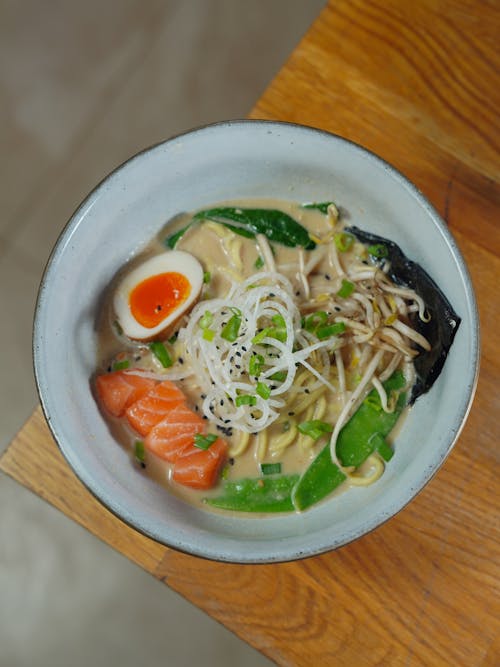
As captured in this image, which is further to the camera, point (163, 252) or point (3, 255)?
point (3, 255)

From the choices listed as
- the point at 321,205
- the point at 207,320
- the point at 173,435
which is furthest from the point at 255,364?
the point at 321,205

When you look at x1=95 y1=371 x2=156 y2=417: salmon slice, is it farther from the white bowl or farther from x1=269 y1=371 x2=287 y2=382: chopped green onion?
x1=269 y1=371 x2=287 y2=382: chopped green onion

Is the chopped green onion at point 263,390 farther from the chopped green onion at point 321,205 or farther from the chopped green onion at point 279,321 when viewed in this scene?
the chopped green onion at point 321,205

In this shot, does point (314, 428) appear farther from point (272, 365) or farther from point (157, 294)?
point (157, 294)

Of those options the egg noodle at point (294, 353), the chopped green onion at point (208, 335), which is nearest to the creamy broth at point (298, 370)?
the egg noodle at point (294, 353)

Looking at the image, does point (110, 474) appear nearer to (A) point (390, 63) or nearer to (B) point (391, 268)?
(B) point (391, 268)

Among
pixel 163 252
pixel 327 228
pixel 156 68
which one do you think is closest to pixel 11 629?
pixel 163 252

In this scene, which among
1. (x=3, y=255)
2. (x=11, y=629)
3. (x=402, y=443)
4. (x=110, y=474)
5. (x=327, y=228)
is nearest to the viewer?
(x=110, y=474)
